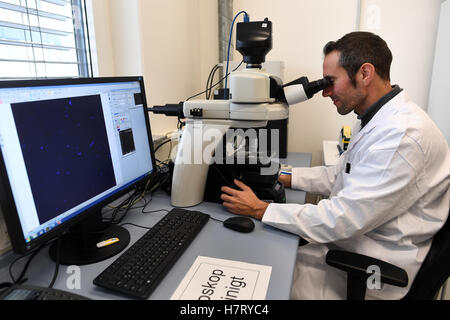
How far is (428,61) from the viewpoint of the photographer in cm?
208

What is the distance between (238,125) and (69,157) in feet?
1.85

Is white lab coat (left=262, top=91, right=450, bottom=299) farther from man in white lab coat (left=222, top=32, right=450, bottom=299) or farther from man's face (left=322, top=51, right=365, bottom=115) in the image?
man's face (left=322, top=51, right=365, bottom=115)

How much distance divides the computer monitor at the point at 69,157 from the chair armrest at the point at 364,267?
1.96 feet

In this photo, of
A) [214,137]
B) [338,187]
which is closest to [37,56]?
[214,137]

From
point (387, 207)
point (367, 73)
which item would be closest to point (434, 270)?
point (387, 207)

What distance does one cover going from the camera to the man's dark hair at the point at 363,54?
1099 millimetres

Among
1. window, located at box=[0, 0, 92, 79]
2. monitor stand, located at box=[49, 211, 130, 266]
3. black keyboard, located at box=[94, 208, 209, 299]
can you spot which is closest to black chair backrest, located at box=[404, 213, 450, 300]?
black keyboard, located at box=[94, 208, 209, 299]

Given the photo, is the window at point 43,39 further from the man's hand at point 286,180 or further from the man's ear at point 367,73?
the man's ear at point 367,73

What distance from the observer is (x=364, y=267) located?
856mm

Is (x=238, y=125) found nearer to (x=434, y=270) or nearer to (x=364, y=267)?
(x=364, y=267)

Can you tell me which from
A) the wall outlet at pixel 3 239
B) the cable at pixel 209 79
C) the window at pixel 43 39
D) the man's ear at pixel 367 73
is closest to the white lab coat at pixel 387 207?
the man's ear at pixel 367 73

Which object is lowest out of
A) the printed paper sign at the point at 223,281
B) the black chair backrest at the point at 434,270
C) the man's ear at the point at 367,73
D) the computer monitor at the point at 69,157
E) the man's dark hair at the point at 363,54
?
the black chair backrest at the point at 434,270

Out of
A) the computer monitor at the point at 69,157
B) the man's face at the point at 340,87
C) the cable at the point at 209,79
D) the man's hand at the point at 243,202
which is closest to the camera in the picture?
the computer monitor at the point at 69,157
